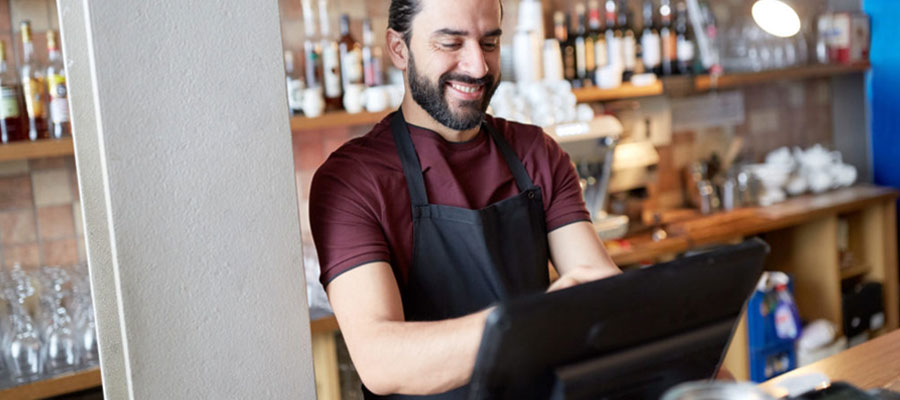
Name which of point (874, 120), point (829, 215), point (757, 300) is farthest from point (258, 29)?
point (874, 120)

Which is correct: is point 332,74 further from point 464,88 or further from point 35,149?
point 464,88

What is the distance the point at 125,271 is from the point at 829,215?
3.89 metres

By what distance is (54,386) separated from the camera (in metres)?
2.66

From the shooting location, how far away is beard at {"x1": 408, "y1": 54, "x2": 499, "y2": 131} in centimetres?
186

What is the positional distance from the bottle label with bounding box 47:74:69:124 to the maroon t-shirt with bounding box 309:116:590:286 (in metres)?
1.43

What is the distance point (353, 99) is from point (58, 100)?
1.02 m

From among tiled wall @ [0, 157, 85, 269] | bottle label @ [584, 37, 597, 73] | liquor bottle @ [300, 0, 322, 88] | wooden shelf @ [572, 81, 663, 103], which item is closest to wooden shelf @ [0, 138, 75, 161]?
tiled wall @ [0, 157, 85, 269]

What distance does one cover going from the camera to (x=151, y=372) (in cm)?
140

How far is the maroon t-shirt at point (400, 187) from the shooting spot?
5.72ft

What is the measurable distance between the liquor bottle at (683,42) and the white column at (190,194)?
3394mm

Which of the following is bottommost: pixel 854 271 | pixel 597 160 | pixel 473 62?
pixel 854 271

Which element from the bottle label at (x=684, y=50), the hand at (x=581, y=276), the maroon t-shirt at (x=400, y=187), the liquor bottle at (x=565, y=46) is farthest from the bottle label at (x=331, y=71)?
the hand at (x=581, y=276)

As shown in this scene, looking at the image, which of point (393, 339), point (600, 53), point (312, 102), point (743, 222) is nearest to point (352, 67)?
point (312, 102)

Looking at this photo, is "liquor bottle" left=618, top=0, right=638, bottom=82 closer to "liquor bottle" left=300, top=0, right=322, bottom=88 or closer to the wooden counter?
the wooden counter
